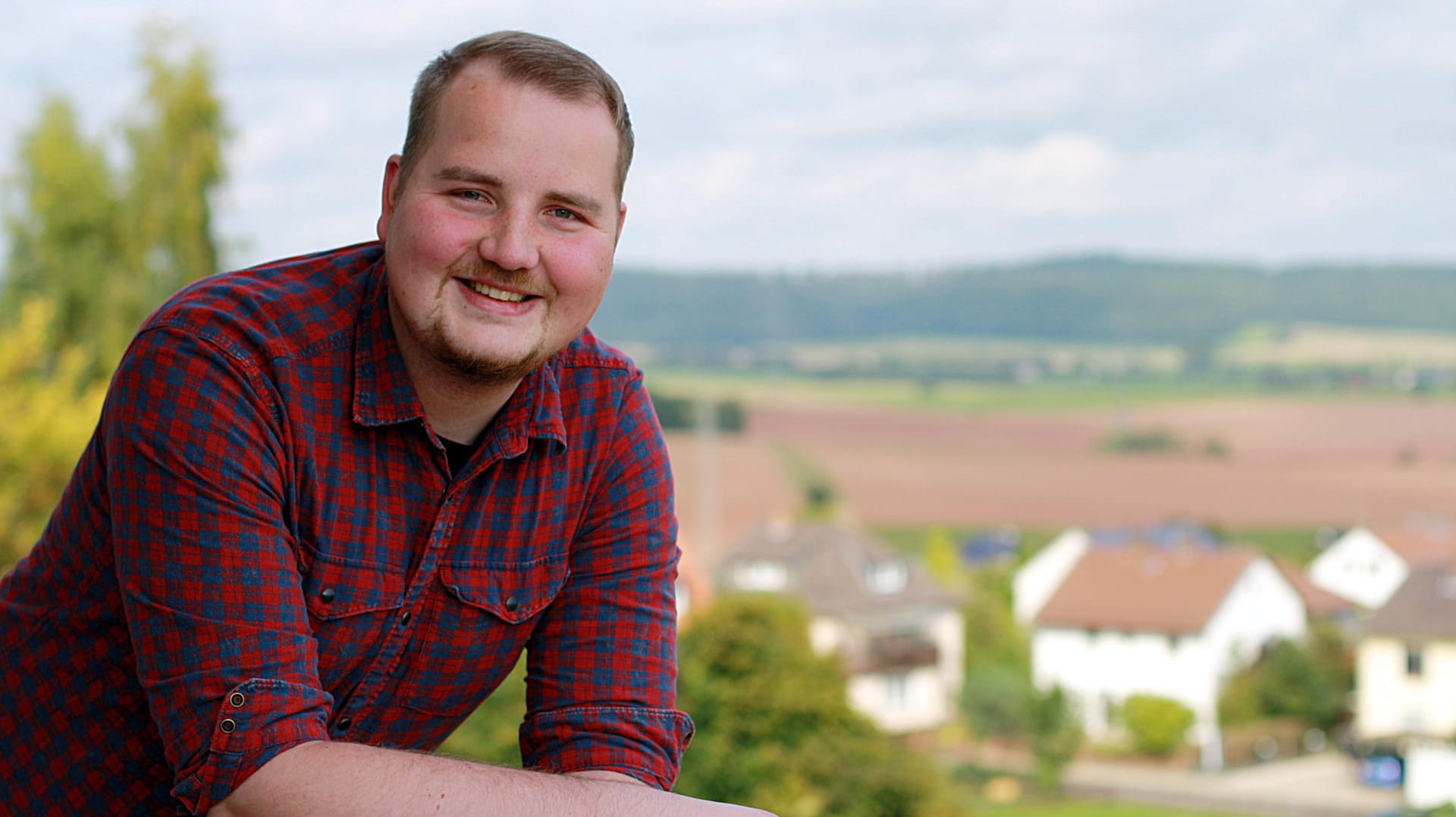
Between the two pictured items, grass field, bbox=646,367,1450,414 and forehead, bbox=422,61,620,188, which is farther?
grass field, bbox=646,367,1450,414

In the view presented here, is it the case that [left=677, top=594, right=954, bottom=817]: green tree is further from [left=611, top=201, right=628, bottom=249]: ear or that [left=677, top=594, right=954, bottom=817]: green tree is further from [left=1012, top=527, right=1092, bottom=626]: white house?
[left=1012, top=527, right=1092, bottom=626]: white house

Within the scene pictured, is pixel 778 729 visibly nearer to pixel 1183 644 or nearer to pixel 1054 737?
pixel 1054 737

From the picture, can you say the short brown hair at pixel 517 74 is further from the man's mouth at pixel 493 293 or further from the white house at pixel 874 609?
the white house at pixel 874 609

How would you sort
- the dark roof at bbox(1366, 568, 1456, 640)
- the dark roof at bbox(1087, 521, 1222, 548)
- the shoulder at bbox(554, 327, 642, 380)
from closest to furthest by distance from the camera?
the shoulder at bbox(554, 327, 642, 380) → the dark roof at bbox(1366, 568, 1456, 640) → the dark roof at bbox(1087, 521, 1222, 548)

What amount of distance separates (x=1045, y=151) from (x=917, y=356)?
28170 mm

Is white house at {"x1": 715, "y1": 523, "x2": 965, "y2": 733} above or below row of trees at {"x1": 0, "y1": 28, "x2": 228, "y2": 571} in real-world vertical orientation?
below

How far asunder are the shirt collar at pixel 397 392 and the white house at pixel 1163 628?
44.7 m

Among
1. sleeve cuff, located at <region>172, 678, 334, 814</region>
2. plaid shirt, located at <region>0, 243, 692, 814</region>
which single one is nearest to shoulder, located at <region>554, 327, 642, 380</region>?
plaid shirt, located at <region>0, 243, 692, 814</region>

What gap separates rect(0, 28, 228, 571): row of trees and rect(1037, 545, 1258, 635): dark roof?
35.6m

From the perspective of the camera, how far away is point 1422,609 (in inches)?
1516

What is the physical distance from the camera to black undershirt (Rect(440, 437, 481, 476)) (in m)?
1.45

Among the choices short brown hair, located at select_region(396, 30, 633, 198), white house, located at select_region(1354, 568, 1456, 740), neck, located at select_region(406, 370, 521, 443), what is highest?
short brown hair, located at select_region(396, 30, 633, 198)

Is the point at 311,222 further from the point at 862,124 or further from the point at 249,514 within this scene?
the point at 862,124

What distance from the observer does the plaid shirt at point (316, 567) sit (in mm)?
1242
